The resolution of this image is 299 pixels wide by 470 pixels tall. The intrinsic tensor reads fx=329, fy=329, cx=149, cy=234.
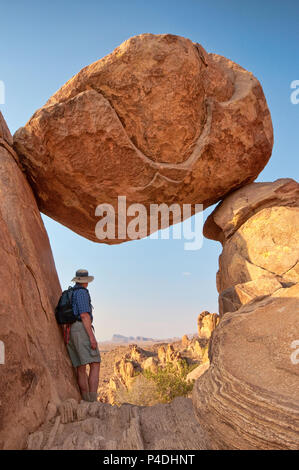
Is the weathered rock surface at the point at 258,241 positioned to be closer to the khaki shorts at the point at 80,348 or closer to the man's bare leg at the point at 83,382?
the khaki shorts at the point at 80,348

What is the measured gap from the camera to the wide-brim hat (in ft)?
16.1

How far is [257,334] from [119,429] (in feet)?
5.46

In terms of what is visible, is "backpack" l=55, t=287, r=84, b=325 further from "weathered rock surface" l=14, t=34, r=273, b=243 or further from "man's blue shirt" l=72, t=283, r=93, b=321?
"weathered rock surface" l=14, t=34, r=273, b=243

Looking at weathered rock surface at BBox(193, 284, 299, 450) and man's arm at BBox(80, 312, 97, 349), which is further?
man's arm at BBox(80, 312, 97, 349)

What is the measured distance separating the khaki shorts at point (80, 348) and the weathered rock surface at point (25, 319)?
176mm

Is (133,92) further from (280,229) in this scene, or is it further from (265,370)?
(265,370)

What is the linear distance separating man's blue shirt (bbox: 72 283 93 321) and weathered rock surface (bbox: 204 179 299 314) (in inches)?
86.0

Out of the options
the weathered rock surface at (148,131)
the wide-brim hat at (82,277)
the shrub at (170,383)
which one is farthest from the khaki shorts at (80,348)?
the shrub at (170,383)

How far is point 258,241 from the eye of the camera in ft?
18.4

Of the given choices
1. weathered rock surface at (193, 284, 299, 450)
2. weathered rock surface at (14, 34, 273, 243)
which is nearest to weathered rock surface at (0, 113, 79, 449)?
weathered rock surface at (14, 34, 273, 243)

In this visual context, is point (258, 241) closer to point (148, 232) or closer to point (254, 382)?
point (148, 232)

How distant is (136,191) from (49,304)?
2.53 meters

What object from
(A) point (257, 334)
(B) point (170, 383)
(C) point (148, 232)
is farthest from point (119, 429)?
(B) point (170, 383)

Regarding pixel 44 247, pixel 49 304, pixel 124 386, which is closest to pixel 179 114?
pixel 44 247
